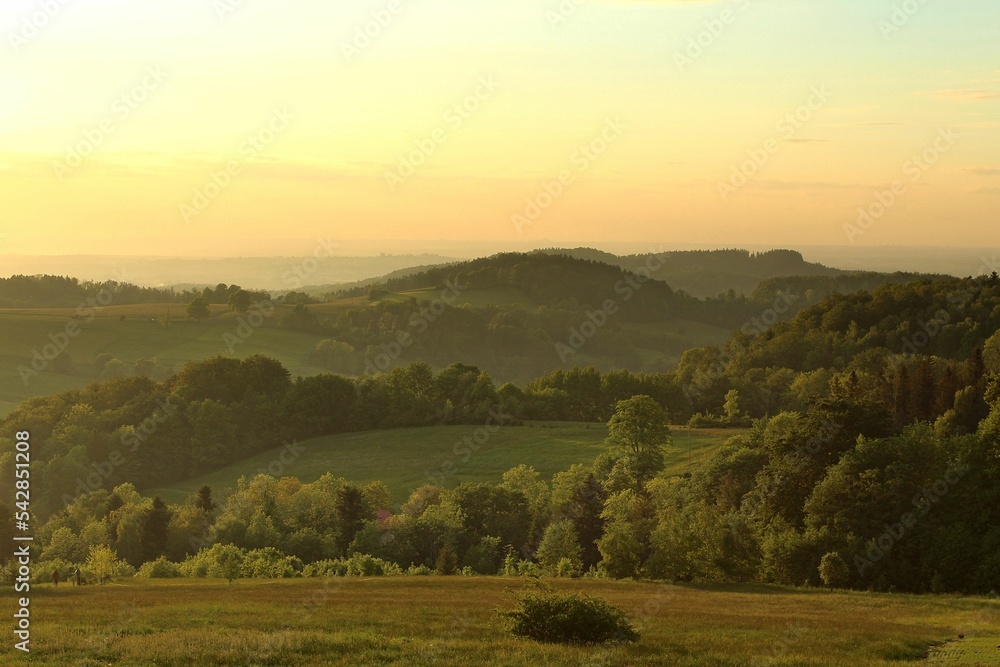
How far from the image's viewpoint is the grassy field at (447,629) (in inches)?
928

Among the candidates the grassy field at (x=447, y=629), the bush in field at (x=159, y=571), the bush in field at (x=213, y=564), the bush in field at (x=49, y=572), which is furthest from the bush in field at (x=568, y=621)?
the bush in field at (x=49, y=572)

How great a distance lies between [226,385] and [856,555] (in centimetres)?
11706

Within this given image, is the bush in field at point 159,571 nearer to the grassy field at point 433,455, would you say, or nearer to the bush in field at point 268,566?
the bush in field at point 268,566

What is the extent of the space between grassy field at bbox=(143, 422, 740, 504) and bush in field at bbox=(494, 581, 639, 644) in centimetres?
7502

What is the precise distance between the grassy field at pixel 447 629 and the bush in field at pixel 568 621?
669mm

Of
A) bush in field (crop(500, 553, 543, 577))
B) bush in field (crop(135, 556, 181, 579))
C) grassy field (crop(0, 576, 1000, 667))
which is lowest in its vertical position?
bush in field (crop(500, 553, 543, 577))

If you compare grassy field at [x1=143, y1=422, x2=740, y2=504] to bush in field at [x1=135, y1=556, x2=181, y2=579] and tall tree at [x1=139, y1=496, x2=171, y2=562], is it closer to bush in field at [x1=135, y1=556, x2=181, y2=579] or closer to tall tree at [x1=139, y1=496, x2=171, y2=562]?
tall tree at [x1=139, y1=496, x2=171, y2=562]

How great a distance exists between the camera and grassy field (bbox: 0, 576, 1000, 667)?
77.3 ft

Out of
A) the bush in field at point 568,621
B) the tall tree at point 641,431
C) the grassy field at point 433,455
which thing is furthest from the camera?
the grassy field at point 433,455

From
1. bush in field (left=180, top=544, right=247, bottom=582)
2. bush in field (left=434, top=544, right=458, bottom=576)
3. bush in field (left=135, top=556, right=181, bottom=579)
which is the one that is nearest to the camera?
bush in field (left=180, top=544, right=247, bottom=582)

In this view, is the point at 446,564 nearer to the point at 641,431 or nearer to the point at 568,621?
the point at 641,431

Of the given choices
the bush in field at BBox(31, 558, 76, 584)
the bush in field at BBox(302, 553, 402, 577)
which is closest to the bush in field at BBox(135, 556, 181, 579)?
the bush in field at BBox(31, 558, 76, 584)

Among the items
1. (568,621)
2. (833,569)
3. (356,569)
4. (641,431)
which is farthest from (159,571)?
(641,431)

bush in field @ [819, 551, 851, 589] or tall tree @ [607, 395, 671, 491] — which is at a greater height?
tall tree @ [607, 395, 671, 491]
